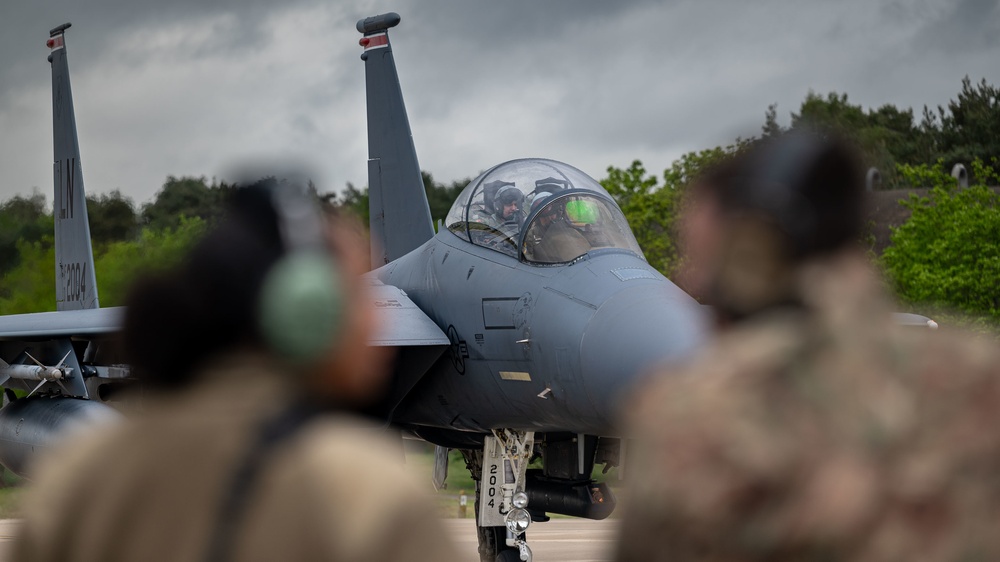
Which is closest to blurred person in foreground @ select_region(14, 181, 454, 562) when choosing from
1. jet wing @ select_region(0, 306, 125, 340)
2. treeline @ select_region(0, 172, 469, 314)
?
jet wing @ select_region(0, 306, 125, 340)

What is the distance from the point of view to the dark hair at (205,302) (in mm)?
1979

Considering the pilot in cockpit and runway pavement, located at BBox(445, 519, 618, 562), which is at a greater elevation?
the pilot in cockpit

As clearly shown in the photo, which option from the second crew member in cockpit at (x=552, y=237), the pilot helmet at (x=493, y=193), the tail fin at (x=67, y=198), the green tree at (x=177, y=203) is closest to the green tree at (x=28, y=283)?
the green tree at (x=177, y=203)

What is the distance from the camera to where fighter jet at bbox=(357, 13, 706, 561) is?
7426 mm

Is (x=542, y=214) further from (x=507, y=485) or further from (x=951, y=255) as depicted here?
(x=951, y=255)

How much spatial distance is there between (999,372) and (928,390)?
0.13m

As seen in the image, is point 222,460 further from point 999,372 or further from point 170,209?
point 170,209

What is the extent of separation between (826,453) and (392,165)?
13007mm

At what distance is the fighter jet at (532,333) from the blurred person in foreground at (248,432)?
15.9 feet

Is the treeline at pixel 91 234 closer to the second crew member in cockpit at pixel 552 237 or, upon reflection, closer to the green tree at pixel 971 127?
the second crew member in cockpit at pixel 552 237

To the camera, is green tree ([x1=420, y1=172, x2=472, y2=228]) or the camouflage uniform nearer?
the camouflage uniform

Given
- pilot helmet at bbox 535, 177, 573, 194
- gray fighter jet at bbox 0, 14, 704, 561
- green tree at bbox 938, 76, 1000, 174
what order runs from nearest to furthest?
gray fighter jet at bbox 0, 14, 704, 561 < pilot helmet at bbox 535, 177, 573, 194 < green tree at bbox 938, 76, 1000, 174

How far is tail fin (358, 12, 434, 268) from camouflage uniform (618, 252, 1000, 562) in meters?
12.5

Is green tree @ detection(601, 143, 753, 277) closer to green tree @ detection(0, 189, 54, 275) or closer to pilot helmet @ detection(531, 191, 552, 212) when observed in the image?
green tree @ detection(0, 189, 54, 275)
